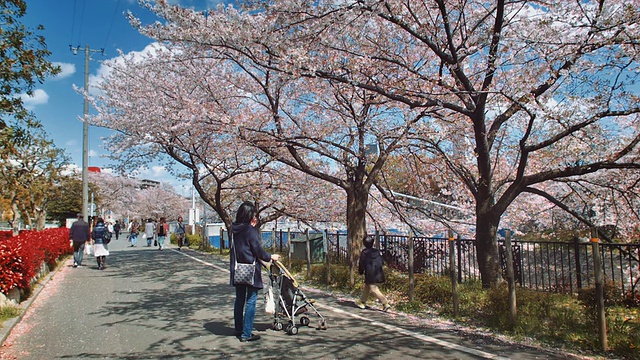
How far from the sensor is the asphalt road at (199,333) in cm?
545

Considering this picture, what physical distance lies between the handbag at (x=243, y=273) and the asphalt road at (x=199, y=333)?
818mm

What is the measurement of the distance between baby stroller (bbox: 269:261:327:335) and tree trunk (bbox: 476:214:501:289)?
12.5 feet

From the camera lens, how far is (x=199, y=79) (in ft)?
44.7

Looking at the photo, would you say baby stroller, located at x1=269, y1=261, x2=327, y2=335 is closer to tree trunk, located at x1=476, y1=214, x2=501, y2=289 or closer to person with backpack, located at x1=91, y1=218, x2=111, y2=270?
tree trunk, located at x1=476, y1=214, x2=501, y2=289

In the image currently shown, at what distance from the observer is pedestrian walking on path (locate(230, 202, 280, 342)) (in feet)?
19.6

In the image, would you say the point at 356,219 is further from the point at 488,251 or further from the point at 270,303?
the point at 270,303

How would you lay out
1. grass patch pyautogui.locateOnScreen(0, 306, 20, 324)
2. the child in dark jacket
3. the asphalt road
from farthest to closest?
1. the child in dark jacket
2. grass patch pyautogui.locateOnScreen(0, 306, 20, 324)
3. the asphalt road

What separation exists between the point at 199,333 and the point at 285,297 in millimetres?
1361

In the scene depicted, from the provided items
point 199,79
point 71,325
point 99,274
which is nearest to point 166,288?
point 71,325

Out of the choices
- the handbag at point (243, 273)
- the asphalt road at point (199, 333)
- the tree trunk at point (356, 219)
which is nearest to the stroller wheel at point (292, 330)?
the asphalt road at point (199, 333)

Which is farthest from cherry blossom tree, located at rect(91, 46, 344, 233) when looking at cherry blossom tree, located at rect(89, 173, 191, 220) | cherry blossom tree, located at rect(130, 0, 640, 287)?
cherry blossom tree, located at rect(89, 173, 191, 220)

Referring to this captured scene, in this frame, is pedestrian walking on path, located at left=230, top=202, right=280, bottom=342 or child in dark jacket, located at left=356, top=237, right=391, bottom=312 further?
child in dark jacket, located at left=356, top=237, right=391, bottom=312

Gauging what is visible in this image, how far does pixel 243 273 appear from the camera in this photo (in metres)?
5.98

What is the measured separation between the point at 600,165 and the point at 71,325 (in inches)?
362
